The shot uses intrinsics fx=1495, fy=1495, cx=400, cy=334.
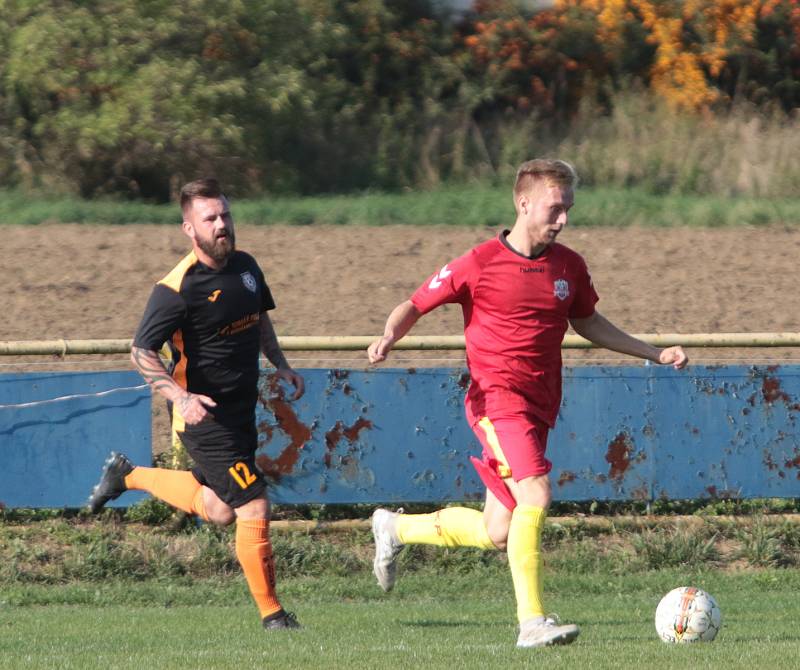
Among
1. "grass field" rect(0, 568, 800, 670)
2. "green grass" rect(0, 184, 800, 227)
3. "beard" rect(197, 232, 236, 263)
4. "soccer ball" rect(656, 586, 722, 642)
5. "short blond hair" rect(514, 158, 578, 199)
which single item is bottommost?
"grass field" rect(0, 568, 800, 670)

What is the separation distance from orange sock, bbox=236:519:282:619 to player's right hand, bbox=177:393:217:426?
70cm

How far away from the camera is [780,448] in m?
9.89

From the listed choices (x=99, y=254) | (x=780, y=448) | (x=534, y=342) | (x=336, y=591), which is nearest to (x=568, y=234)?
(x=99, y=254)

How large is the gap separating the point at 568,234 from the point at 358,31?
8625 mm

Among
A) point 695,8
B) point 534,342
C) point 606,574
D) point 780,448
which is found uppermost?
point 695,8

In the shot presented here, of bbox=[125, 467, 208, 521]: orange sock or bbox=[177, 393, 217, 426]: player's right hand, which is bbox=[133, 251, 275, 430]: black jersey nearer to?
bbox=[177, 393, 217, 426]: player's right hand

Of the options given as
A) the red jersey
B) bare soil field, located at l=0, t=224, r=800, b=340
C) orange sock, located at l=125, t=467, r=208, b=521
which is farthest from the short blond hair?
bare soil field, located at l=0, t=224, r=800, b=340

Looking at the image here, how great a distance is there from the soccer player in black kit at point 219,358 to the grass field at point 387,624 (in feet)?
1.75

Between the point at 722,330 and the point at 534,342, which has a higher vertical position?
the point at 534,342

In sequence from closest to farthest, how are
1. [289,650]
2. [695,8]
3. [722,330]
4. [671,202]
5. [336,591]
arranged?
[289,650] → [336,591] → [722,330] → [671,202] → [695,8]

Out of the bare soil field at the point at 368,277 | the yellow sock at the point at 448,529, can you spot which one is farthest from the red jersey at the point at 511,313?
the bare soil field at the point at 368,277

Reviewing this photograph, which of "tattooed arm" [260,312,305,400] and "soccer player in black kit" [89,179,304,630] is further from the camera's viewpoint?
"tattooed arm" [260,312,305,400]

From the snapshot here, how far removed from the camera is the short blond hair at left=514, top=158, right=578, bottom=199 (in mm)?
6523

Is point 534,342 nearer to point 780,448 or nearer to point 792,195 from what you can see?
point 780,448
